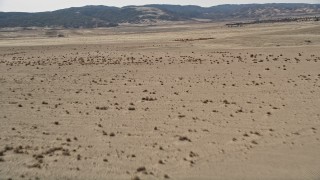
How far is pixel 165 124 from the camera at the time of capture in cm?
1775

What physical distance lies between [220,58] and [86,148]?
29416 millimetres

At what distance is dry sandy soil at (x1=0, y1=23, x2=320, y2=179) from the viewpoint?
12805mm

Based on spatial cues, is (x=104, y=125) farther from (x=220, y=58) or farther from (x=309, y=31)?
(x=309, y=31)

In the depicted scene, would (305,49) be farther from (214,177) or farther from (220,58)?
(214,177)

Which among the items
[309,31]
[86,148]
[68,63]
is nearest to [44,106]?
[86,148]

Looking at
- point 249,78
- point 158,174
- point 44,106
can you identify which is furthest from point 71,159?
point 249,78

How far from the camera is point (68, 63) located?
43875 millimetres

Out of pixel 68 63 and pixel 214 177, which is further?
pixel 68 63

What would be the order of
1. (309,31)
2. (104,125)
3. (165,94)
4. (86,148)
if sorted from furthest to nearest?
(309,31) < (165,94) < (104,125) < (86,148)

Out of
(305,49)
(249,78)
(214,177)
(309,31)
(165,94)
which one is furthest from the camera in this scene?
(309,31)

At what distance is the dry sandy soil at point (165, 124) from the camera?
504 inches

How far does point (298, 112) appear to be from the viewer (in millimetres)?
Answer: 18953

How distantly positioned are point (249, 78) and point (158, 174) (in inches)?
726

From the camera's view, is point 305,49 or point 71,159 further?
point 305,49
